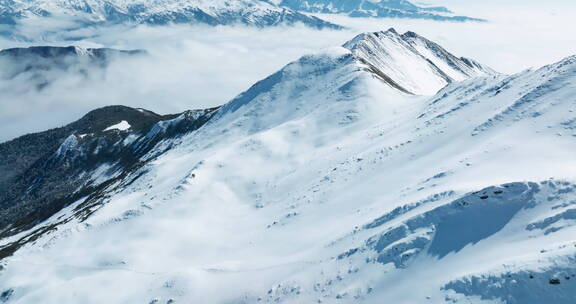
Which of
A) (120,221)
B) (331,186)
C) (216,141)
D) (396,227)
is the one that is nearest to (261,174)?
(331,186)

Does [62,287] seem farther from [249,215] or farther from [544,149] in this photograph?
[544,149]

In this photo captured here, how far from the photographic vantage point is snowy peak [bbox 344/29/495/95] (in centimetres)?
12781

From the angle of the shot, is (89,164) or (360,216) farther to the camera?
(89,164)

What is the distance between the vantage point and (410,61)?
15750 cm

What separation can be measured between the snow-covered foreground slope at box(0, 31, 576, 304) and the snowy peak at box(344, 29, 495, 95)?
175 feet

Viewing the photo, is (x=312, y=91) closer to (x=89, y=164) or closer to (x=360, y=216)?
(x=360, y=216)

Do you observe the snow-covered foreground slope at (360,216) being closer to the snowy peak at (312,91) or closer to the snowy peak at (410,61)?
the snowy peak at (312,91)

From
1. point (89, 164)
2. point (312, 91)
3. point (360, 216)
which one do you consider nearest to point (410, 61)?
point (312, 91)

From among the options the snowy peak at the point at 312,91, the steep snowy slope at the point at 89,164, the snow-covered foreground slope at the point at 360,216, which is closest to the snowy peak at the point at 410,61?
the snowy peak at the point at 312,91

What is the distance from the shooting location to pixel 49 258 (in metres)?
52.7

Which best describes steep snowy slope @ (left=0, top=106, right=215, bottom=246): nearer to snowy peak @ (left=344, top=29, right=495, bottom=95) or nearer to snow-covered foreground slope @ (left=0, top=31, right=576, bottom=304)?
snowy peak @ (left=344, top=29, right=495, bottom=95)

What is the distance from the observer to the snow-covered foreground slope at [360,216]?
86.1 feet

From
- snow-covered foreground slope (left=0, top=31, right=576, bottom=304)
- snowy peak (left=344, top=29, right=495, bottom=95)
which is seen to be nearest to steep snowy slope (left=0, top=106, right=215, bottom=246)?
snowy peak (left=344, top=29, right=495, bottom=95)

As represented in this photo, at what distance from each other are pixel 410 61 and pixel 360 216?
13165 cm
